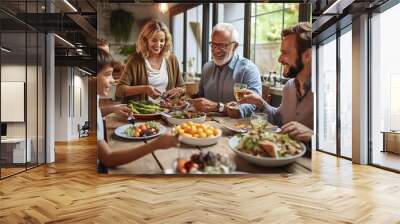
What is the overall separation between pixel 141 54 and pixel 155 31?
353 millimetres

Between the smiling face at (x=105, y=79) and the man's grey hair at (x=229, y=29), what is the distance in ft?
4.84

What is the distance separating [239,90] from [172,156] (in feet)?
4.03

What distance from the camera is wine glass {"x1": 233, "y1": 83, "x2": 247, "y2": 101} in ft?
16.5

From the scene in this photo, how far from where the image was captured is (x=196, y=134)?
4.86m

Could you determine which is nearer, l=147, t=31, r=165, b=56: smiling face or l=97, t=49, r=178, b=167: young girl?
l=97, t=49, r=178, b=167: young girl

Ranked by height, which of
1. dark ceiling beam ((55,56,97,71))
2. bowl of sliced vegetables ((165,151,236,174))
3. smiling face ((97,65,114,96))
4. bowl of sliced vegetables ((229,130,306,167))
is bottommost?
bowl of sliced vegetables ((165,151,236,174))

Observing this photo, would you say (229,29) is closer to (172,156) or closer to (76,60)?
(172,156)

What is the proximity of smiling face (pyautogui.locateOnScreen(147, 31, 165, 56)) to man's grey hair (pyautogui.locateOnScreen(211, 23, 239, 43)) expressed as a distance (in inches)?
27.2

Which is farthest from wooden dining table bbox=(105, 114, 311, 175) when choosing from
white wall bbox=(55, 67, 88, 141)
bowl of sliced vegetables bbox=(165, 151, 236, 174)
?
white wall bbox=(55, 67, 88, 141)

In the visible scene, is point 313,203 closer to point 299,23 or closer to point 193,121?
point 193,121

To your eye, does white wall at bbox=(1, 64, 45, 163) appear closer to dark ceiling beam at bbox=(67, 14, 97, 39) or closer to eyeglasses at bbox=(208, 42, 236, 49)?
dark ceiling beam at bbox=(67, 14, 97, 39)

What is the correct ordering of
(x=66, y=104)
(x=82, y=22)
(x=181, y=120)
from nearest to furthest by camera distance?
(x=181, y=120) < (x=82, y=22) < (x=66, y=104)

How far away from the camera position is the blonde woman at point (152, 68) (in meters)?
5.01

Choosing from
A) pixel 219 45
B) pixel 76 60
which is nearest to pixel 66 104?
pixel 76 60
